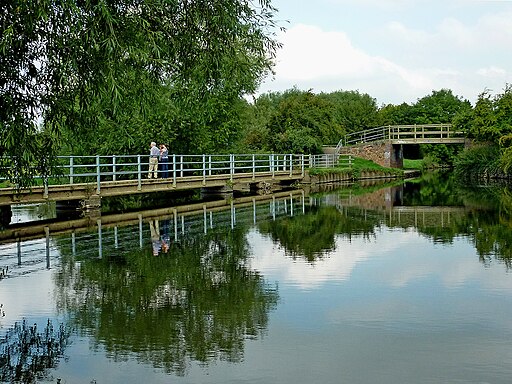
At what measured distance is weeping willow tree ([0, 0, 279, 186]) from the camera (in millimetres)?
8094

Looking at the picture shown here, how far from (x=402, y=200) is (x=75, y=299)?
22259 millimetres

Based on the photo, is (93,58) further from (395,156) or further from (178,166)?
(395,156)

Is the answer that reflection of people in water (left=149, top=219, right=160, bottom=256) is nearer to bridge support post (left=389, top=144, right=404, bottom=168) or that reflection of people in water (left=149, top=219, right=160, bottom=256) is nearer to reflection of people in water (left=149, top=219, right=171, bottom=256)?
reflection of people in water (left=149, top=219, right=171, bottom=256)

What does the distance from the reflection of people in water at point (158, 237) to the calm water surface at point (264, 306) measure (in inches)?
6.8

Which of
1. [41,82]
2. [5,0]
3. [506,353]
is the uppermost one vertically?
[5,0]

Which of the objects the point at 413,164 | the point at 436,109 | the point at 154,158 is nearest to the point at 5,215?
the point at 154,158

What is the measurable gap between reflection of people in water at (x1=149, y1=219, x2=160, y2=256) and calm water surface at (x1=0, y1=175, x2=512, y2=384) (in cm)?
15

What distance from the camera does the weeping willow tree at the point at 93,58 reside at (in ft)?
26.6

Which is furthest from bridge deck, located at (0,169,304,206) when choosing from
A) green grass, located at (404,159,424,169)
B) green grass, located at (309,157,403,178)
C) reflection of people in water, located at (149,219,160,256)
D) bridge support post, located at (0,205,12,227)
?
green grass, located at (404,159,424,169)

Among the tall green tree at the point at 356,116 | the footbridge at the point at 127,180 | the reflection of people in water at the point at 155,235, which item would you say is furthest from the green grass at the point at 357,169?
the reflection of people in water at the point at 155,235

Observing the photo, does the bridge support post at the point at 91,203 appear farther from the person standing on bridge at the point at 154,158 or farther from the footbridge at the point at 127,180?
the person standing on bridge at the point at 154,158

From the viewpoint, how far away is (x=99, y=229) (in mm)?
19531

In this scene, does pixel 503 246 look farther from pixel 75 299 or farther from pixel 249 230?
pixel 75 299

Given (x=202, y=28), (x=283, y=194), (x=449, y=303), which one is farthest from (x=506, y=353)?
(x=283, y=194)
